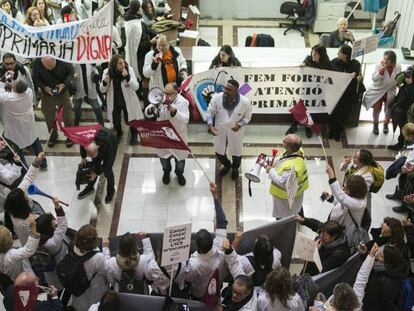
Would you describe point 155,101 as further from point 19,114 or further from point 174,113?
point 19,114

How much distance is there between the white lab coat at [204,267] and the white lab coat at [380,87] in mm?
4310

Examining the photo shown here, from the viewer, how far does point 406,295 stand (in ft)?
16.3

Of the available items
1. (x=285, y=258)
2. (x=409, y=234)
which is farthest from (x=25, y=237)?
(x=409, y=234)

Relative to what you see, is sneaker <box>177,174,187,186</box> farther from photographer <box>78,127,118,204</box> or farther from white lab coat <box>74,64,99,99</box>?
white lab coat <box>74,64,99,99</box>

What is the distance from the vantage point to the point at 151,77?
870 centimetres

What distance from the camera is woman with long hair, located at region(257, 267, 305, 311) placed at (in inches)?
183

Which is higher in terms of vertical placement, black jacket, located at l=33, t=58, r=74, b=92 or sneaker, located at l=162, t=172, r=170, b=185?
black jacket, located at l=33, t=58, r=74, b=92

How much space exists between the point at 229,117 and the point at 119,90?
67.1 inches

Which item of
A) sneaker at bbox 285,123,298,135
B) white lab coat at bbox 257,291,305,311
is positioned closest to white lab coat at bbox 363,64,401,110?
sneaker at bbox 285,123,298,135

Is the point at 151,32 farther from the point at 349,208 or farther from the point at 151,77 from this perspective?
the point at 349,208

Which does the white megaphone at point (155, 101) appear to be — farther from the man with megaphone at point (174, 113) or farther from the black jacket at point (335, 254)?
the black jacket at point (335, 254)

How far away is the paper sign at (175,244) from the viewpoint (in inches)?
194

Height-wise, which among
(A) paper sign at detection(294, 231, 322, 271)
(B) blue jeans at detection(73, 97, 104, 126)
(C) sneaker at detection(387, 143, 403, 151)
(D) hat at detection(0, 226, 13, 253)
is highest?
(D) hat at detection(0, 226, 13, 253)

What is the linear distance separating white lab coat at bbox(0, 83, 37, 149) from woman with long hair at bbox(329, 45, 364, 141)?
4.29m
